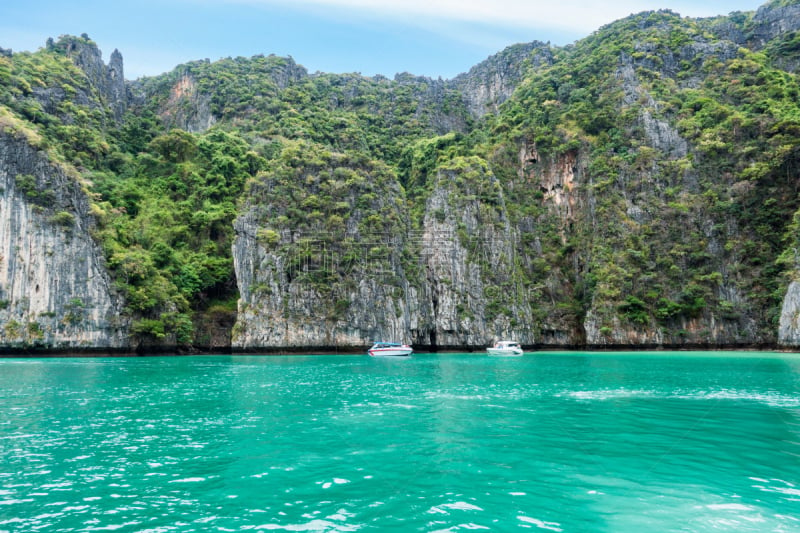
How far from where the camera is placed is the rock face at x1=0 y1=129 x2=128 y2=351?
46.0m

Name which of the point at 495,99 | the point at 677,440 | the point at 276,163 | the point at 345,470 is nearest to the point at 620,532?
the point at 345,470

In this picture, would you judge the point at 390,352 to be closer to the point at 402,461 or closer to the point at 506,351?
the point at 506,351

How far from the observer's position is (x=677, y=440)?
11812mm

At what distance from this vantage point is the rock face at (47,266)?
4597 cm

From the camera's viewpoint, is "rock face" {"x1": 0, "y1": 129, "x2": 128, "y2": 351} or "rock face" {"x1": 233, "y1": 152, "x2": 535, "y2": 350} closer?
"rock face" {"x1": 0, "y1": 129, "x2": 128, "y2": 351}

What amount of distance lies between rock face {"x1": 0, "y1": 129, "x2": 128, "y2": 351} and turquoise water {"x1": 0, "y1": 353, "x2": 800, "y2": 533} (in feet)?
102

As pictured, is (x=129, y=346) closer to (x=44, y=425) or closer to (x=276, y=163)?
(x=276, y=163)

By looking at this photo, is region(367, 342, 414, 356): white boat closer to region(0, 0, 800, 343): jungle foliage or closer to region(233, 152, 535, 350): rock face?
region(233, 152, 535, 350): rock face

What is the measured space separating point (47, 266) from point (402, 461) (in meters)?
51.1

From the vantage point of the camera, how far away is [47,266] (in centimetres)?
4778

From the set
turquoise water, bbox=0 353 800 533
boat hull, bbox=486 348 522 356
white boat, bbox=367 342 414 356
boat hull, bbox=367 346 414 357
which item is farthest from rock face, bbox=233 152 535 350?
turquoise water, bbox=0 353 800 533

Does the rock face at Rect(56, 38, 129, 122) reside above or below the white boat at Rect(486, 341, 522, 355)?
above

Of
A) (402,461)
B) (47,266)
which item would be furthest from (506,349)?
(47,266)

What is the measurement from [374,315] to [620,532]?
5082 centimetres
